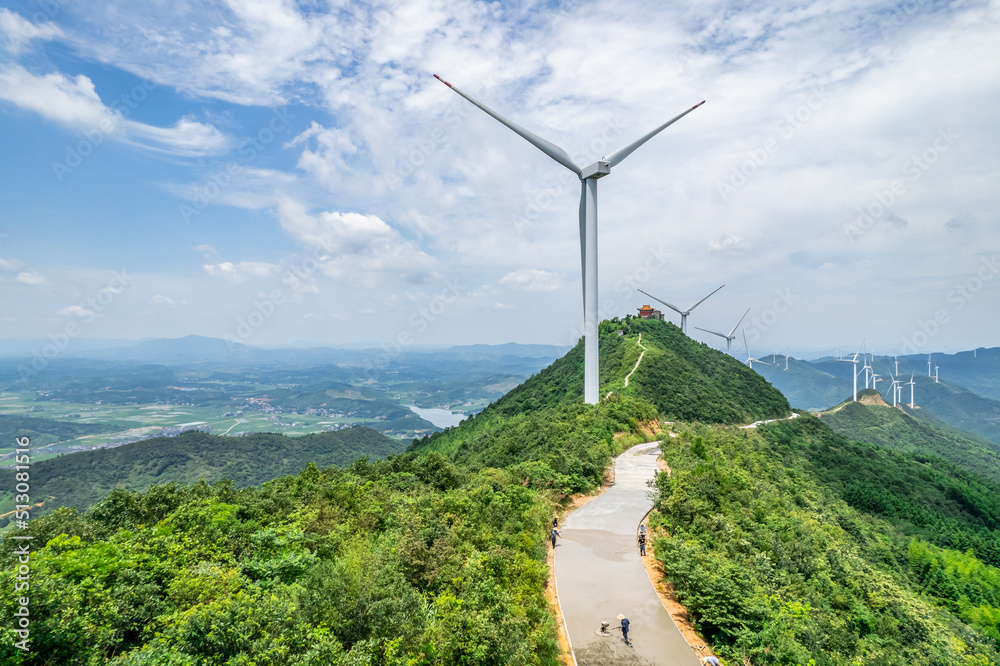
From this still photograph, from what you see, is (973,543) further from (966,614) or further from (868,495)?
(966,614)

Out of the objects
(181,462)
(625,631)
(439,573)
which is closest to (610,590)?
(625,631)

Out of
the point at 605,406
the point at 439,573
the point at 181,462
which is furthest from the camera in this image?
the point at 181,462

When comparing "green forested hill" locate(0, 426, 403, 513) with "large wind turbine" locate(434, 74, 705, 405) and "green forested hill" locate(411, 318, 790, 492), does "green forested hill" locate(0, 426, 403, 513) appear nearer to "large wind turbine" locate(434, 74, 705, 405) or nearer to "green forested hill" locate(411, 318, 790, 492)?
"green forested hill" locate(411, 318, 790, 492)

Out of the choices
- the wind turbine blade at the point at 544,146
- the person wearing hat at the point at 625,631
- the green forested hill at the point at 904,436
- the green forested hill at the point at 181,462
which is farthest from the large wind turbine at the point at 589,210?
the green forested hill at the point at 904,436

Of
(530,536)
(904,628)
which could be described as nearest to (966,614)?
Answer: (904,628)

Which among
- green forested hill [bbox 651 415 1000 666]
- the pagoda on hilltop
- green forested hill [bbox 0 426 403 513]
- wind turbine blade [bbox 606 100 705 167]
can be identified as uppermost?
wind turbine blade [bbox 606 100 705 167]

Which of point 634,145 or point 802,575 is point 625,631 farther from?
point 634,145

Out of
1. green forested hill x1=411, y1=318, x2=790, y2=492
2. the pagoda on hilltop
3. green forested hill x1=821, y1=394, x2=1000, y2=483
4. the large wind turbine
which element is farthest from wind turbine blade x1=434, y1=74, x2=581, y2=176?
green forested hill x1=821, y1=394, x2=1000, y2=483
